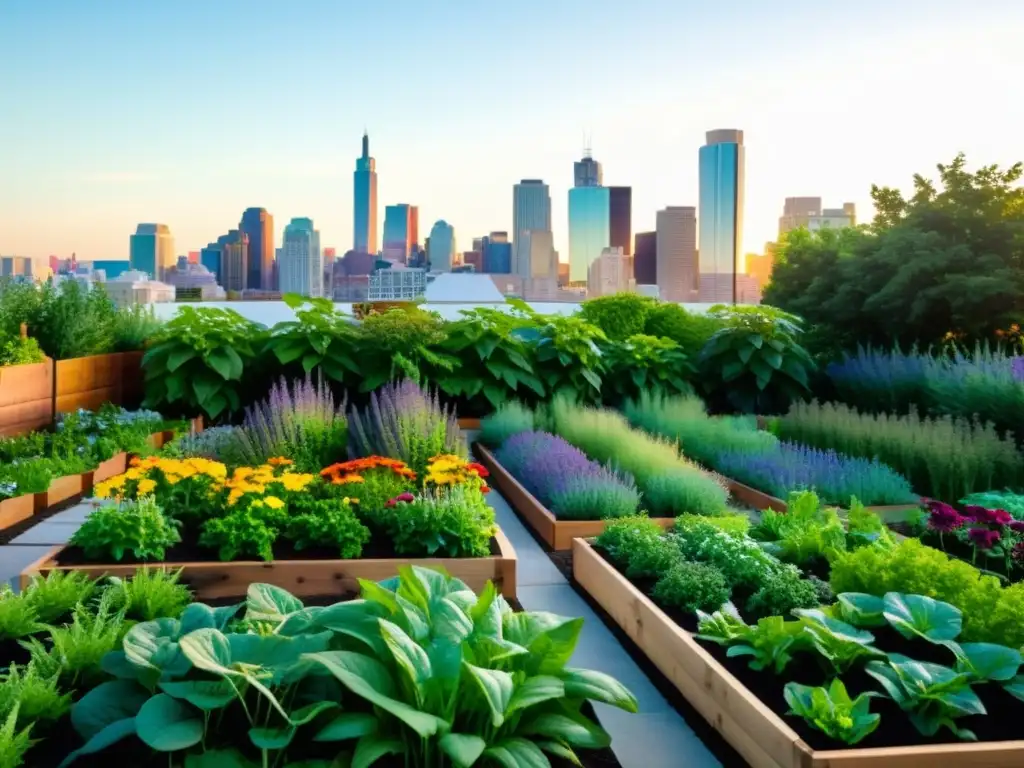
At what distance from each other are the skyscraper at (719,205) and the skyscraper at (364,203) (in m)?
10.8

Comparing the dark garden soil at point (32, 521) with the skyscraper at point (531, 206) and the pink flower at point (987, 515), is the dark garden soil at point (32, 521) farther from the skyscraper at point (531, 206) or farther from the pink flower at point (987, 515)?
the skyscraper at point (531, 206)

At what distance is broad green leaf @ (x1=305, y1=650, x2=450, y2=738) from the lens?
1776mm

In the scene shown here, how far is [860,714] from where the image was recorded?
214cm

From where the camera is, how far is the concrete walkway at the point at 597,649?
237cm

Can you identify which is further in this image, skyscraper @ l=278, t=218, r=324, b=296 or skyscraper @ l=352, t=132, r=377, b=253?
skyscraper @ l=352, t=132, r=377, b=253

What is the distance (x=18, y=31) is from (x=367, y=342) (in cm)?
541

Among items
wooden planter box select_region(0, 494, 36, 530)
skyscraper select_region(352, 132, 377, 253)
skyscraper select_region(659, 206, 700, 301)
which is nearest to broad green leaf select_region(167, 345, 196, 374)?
wooden planter box select_region(0, 494, 36, 530)

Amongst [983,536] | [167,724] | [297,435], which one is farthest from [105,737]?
[297,435]

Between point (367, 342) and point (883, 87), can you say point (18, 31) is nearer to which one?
point (367, 342)

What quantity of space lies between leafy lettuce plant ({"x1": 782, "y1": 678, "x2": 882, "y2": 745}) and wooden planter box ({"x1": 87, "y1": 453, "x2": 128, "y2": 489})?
4553 millimetres

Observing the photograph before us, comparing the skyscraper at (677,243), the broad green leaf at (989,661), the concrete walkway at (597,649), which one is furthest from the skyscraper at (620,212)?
the broad green leaf at (989,661)

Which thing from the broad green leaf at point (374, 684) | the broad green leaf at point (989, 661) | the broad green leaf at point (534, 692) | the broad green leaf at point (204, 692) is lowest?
the broad green leaf at point (989, 661)

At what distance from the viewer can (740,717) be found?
7.57 ft

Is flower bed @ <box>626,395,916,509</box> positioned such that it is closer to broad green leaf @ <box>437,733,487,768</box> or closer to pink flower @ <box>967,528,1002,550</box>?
pink flower @ <box>967,528,1002,550</box>
